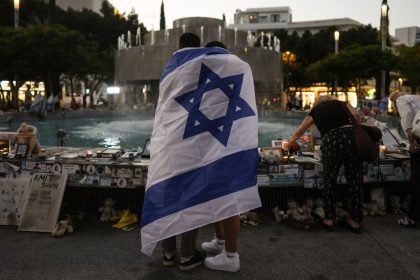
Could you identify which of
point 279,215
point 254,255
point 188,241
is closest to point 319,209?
point 279,215

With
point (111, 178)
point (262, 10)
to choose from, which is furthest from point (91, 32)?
point (262, 10)

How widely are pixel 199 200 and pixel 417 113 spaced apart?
3.10 m

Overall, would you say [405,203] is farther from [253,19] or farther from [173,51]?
[253,19]

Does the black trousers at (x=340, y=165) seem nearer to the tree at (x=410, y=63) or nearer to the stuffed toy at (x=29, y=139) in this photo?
the stuffed toy at (x=29, y=139)

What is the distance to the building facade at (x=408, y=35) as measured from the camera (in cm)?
6469

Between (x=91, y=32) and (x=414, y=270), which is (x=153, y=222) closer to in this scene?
(x=414, y=270)

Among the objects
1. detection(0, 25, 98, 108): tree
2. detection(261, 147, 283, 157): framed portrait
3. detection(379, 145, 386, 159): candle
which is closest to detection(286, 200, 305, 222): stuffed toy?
detection(261, 147, 283, 157): framed portrait

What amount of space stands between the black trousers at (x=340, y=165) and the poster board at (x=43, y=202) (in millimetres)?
3177

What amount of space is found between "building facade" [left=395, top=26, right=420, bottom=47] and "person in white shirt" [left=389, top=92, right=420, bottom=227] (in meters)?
66.6

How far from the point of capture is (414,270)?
3547mm

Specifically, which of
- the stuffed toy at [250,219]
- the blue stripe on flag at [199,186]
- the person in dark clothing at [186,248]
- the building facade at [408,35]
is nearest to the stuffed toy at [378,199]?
the stuffed toy at [250,219]

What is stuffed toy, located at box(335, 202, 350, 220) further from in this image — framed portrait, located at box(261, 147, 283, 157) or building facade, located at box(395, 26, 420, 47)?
building facade, located at box(395, 26, 420, 47)

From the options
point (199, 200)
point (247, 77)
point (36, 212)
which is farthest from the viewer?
point (36, 212)

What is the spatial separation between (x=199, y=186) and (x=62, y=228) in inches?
81.2
